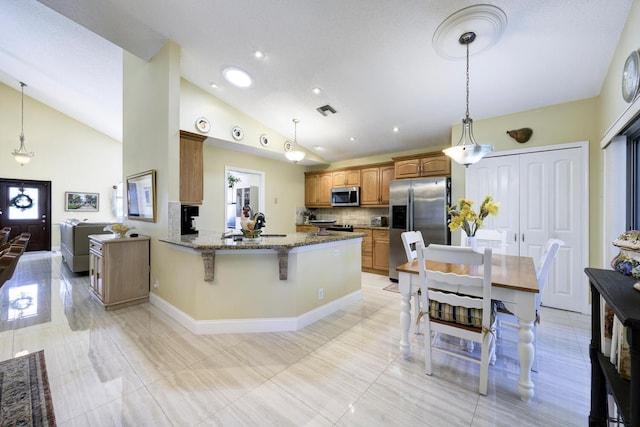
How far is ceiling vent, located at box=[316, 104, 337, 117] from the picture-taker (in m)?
3.91

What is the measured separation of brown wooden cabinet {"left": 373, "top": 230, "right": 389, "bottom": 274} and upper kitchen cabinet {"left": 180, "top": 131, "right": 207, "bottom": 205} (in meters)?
3.25

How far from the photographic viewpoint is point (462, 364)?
2.09 meters

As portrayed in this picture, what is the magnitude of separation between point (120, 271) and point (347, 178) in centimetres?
427

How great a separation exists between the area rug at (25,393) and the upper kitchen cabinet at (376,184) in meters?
4.88

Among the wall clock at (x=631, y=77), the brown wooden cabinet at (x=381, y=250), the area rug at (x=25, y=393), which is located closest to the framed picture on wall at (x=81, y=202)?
the area rug at (x=25, y=393)

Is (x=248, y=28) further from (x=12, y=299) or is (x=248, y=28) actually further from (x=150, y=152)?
(x=12, y=299)

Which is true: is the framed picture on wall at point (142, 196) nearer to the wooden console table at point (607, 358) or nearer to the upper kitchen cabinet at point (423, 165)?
the upper kitchen cabinet at point (423, 165)

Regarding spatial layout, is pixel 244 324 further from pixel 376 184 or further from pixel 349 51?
pixel 376 184

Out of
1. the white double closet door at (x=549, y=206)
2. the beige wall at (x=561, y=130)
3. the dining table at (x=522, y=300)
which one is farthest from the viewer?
the white double closet door at (x=549, y=206)

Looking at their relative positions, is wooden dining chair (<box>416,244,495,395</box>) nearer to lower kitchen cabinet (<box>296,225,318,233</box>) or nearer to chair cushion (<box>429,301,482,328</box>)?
chair cushion (<box>429,301,482,328</box>)

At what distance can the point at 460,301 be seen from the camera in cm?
177

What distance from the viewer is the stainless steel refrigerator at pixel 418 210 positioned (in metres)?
4.11

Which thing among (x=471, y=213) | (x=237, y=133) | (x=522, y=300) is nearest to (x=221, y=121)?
(x=237, y=133)

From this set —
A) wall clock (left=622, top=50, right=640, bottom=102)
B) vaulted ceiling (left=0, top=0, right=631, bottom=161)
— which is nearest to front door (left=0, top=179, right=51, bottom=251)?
vaulted ceiling (left=0, top=0, right=631, bottom=161)
